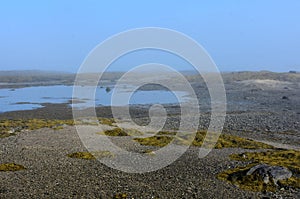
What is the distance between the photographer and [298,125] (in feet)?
106

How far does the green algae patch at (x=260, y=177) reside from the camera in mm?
15502

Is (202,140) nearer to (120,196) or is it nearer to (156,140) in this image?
(156,140)

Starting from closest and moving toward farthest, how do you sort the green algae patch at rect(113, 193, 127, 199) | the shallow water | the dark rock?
the green algae patch at rect(113, 193, 127, 199)
the dark rock
the shallow water

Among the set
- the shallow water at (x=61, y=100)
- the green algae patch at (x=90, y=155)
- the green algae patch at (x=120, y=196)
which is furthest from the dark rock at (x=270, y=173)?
the shallow water at (x=61, y=100)

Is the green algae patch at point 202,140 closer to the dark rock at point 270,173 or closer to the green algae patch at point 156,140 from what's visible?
the green algae patch at point 156,140

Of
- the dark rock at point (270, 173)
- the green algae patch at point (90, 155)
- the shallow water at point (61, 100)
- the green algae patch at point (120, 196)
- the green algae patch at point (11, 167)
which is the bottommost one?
the green algae patch at point (120, 196)

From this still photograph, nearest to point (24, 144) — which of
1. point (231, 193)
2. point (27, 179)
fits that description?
point (27, 179)

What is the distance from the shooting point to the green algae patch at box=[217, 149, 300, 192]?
15.5 meters

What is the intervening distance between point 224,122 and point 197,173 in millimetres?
17315

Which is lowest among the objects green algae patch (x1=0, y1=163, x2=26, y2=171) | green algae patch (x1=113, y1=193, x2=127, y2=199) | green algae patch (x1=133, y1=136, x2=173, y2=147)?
green algae patch (x1=113, y1=193, x2=127, y2=199)

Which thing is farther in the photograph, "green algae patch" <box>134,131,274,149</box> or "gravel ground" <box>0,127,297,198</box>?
"green algae patch" <box>134,131,274,149</box>

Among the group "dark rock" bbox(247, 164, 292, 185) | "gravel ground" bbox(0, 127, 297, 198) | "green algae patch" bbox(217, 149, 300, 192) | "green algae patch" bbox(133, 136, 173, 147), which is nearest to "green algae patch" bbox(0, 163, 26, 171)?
"gravel ground" bbox(0, 127, 297, 198)

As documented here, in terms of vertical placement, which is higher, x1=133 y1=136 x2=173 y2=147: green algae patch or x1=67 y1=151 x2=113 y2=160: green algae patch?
x1=133 y1=136 x2=173 y2=147: green algae patch

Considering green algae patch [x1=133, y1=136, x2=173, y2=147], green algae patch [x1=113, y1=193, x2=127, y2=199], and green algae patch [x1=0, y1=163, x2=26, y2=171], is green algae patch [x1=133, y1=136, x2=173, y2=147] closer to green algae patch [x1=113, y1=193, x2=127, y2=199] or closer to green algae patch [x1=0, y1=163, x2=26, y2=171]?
green algae patch [x1=0, y1=163, x2=26, y2=171]
